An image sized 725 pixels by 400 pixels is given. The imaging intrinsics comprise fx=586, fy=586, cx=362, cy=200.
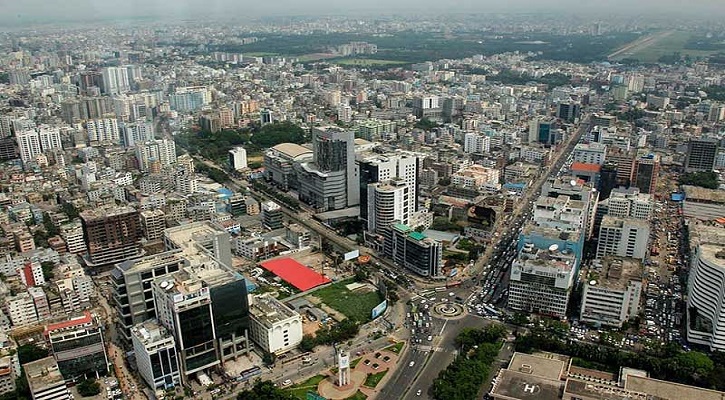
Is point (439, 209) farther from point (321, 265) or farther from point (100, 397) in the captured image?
point (100, 397)

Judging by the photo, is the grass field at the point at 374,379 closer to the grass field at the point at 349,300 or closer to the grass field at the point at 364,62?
the grass field at the point at 349,300

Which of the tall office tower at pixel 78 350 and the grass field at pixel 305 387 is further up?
the tall office tower at pixel 78 350

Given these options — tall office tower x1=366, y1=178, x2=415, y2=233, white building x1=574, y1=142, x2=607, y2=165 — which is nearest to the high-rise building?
tall office tower x1=366, y1=178, x2=415, y2=233

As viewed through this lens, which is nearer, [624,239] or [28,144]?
[624,239]

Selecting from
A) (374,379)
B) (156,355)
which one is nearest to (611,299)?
(374,379)

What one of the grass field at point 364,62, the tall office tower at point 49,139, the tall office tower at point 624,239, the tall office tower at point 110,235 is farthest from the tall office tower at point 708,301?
the grass field at point 364,62

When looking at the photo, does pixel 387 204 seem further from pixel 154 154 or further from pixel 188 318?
pixel 154 154

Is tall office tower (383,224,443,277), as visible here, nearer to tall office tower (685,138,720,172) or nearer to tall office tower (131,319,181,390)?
tall office tower (131,319,181,390)

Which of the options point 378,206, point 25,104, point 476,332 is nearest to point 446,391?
point 476,332
